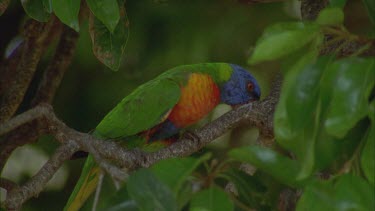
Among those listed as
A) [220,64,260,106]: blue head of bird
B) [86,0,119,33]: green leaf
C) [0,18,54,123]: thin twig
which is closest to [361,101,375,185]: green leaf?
[86,0,119,33]: green leaf

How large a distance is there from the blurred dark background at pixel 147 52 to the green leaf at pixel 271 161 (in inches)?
94.9

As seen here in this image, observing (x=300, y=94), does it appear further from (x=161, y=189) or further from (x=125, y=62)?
(x=125, y=62)

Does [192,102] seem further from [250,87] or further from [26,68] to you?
[26,68]

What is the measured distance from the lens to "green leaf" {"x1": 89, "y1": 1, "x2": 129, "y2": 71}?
2.46 meters

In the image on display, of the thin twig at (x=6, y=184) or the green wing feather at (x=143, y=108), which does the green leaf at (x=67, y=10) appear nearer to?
the thin twig at (x=6, y=184)

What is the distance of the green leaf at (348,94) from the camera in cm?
131

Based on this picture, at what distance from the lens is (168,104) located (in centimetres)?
308

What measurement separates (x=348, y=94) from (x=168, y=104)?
5.90 feet

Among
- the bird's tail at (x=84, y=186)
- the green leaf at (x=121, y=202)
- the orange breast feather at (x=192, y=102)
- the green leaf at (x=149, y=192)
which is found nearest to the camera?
the green leaf at (x=149, y=192)

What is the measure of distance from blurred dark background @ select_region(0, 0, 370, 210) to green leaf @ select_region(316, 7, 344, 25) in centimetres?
251

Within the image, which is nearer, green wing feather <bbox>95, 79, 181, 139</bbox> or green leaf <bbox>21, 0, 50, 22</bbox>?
green leaf <bbox>21, 0, 50, 22</bbox>

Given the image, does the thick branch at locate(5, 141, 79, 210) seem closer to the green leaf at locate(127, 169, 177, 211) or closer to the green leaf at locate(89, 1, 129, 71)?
the green leaf at locate(89, 1, 129, 71)

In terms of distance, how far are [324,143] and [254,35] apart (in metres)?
2.73

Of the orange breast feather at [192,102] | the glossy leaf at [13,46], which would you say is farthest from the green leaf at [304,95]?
the glossy leaf at [13,46]
